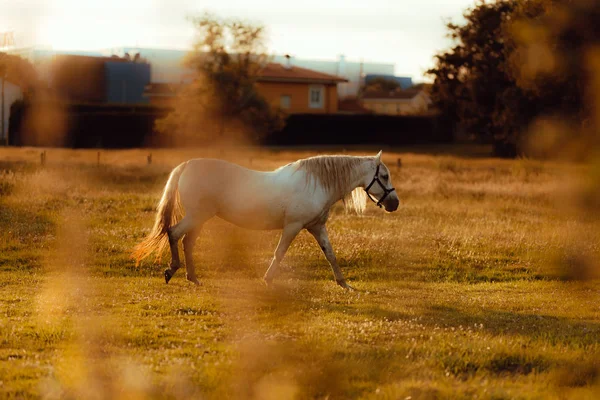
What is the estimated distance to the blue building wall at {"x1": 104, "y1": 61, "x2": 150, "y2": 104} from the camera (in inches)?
2939

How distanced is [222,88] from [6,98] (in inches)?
753

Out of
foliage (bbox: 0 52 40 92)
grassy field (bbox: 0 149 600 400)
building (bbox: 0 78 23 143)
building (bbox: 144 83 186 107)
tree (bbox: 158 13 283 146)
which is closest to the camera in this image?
grassy field (bbox: 0 149 600 400)

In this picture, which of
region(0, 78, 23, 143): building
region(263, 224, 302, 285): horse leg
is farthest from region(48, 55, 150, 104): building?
region(263, 224, 302, 285): horse leg

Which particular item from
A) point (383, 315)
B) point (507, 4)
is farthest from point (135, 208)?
point (507, 4)

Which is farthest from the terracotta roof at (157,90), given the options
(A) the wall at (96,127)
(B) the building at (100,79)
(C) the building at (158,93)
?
(A) the wall at (96,127)

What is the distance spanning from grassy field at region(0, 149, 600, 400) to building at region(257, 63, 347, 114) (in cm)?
A: 4909

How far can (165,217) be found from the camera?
1241 cm

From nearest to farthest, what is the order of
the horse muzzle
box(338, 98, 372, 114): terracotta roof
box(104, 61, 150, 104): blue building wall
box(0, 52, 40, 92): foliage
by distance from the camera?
the horse muzzle < box(0, 52, 40, 92): foliage < box(104, 61, 150, 104): blue building wall < box(338, 98, 372, 114): terracotta roof

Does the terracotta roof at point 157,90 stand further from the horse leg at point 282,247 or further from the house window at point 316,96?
the horse leg at point 282,247

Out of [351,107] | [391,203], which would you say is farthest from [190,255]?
[351,107]

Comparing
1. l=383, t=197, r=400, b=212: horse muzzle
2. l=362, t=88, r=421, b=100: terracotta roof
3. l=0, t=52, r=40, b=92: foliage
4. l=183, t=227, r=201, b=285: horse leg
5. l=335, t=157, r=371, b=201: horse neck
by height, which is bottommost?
l=183, t=227, r=201, b=285: horse leg

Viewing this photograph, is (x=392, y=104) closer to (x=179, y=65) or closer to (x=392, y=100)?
(x=392, y=100)

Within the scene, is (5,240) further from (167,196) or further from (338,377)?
(338,377)

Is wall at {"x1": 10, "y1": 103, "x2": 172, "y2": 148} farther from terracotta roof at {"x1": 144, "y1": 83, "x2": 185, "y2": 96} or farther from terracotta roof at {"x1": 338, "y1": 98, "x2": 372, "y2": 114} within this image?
terracotta roof at {"x1": 338, "y1": 98, "x2": 372, "y2": 114}
